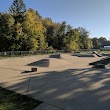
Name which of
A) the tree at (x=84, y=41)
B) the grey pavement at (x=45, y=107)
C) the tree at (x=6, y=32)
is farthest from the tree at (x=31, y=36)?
the grey pavement at (x=45, y=107)

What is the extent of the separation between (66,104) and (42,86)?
10.7 feet

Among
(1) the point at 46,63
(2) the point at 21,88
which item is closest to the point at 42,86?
(2) the point at 21,88

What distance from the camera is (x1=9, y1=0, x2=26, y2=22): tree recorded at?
4703cm

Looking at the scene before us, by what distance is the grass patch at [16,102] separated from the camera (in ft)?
23.2

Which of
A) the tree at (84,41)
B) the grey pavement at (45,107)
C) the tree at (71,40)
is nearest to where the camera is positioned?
the grey pavement at (45,107)

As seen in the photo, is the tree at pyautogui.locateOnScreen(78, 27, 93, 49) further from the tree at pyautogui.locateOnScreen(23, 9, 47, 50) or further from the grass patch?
the grass patch

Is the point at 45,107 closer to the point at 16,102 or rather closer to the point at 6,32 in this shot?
the point at 16,102

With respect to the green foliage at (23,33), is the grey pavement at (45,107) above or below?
below

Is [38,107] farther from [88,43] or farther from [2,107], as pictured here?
[88,43]

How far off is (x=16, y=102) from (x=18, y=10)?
43.4m

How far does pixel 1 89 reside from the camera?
10.0 meters

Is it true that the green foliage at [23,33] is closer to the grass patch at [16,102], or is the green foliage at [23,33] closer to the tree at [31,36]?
the tree at [31,36]

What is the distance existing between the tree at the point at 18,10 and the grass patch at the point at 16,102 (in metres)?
39.8

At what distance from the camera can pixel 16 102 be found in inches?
304
